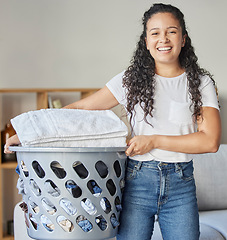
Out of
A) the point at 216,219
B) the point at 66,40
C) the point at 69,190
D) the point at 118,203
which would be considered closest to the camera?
the point at 69,190

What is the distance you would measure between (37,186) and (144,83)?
0.48m

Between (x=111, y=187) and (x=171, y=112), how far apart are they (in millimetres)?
322

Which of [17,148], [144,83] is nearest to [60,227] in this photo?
[17,148]

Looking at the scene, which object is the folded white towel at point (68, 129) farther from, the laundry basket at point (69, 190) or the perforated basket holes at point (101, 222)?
the perforated basket holes at point (101, 222)

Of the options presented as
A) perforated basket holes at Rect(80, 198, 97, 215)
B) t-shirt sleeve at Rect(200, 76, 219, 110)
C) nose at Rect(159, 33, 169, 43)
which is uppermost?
nose at Rect(159, 33, 169, 43)

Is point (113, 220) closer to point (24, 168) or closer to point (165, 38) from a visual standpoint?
point (24, 168)

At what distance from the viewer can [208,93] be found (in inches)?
54.6

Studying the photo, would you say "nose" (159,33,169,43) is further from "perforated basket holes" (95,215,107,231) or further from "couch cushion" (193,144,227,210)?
"couch cushion" (193,144,227,210)

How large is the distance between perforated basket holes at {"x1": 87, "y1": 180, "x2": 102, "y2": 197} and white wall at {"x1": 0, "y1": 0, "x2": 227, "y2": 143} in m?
2.33

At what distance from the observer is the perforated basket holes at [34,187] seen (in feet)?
3.92

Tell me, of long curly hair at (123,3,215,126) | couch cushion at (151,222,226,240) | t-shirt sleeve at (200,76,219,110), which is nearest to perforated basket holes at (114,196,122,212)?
long curly hair at (123,3,215,126)

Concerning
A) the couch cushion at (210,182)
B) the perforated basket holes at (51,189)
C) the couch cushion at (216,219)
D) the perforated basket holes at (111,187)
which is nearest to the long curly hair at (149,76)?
the perforated basket holes at (111,187)

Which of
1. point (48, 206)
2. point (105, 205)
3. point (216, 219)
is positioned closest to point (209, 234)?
point (216, 219)

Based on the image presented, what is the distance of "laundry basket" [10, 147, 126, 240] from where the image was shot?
3.78 ft
